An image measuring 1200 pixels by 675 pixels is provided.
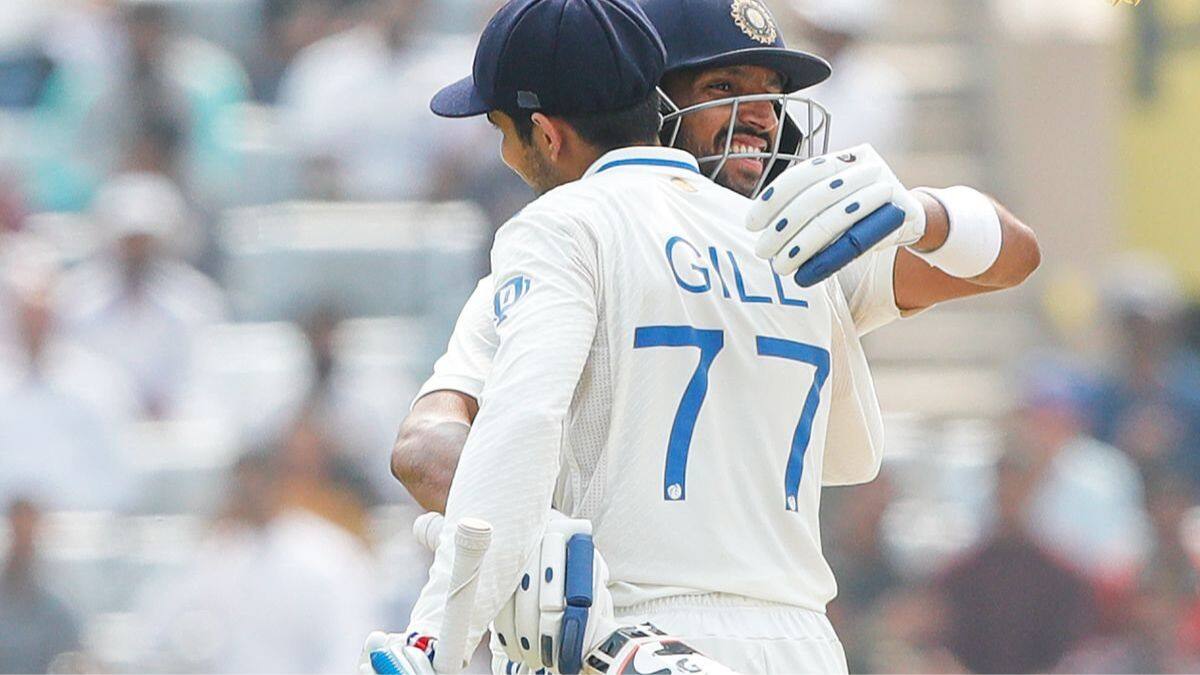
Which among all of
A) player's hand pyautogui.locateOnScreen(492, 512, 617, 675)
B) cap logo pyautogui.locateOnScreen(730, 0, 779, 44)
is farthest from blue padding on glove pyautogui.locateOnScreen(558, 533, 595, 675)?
cap logo pyautogui.locateOnScreen(730, 0, 779, 44)

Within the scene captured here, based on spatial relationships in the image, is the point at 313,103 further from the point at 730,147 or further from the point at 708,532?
the point at 708,532

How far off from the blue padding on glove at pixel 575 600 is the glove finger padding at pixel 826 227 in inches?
Result: 15.4

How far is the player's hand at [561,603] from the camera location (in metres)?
2.28

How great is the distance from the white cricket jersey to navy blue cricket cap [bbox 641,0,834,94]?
34cm

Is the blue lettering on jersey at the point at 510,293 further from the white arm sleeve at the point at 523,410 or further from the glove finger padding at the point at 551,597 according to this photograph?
the glove finger padding at the point at 551,597

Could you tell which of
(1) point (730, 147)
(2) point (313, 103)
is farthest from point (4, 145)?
(1) point (730, 147)

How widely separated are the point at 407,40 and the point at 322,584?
2185 millimetres

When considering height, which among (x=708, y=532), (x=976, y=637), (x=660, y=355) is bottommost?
(x=976, y=637)

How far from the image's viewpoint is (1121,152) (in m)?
7.78

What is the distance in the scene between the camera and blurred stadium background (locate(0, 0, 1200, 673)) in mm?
6336

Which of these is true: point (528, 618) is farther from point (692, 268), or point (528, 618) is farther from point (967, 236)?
point (967, 236)

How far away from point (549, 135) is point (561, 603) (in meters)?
0.70

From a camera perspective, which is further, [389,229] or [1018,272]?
[389,229]

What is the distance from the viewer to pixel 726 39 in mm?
2900
